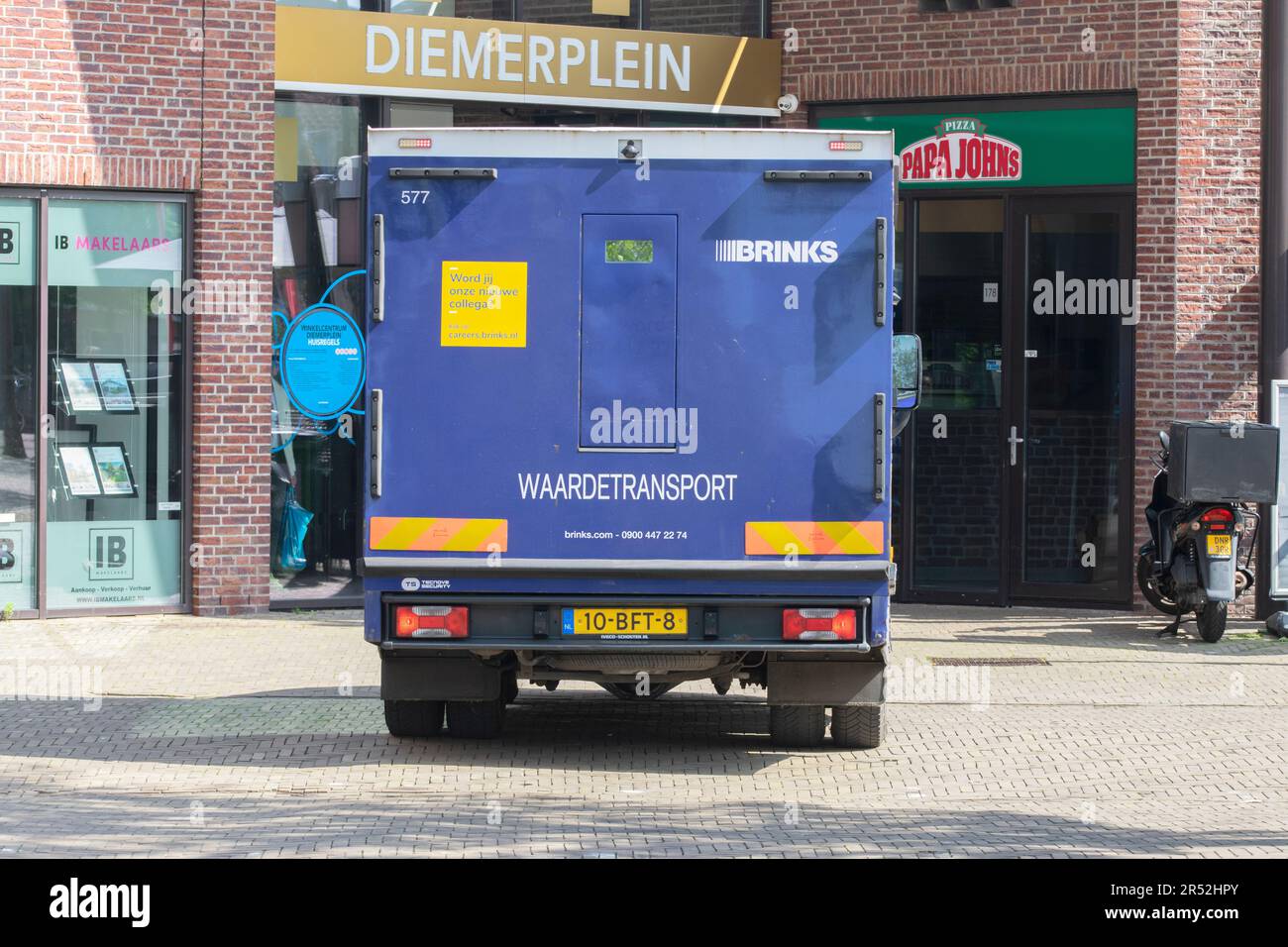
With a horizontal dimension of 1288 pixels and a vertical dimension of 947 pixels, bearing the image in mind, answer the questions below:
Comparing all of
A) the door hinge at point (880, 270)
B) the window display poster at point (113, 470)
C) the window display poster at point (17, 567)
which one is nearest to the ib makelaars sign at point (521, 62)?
the window display poster at point (113, 470)

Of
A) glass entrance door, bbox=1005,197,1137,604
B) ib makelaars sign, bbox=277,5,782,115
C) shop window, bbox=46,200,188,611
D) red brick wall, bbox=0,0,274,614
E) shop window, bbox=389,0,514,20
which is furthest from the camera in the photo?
glass entrance door, bbox=1005,197,1137,604

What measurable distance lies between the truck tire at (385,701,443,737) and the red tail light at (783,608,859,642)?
2.04m

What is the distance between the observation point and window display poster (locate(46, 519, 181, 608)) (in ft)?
46.2

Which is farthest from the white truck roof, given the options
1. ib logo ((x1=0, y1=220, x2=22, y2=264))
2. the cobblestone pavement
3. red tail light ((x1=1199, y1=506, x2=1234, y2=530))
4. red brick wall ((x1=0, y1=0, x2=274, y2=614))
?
ib logo ((x1=0, y1=220, x2=22, y2=264))

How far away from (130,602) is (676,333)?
7.06 meters

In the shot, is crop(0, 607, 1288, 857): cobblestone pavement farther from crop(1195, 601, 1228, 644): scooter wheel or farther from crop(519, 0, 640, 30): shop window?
crop(519, 0, 640, 30): shop window

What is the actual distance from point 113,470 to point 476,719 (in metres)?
5.70

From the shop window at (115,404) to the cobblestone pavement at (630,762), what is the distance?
2.71 feet

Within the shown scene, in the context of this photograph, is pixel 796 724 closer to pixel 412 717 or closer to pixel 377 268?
pixel 412 717

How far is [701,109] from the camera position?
15805 millimetres

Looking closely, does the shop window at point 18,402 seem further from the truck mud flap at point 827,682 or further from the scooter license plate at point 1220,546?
the scooter license plate at point 1220,546

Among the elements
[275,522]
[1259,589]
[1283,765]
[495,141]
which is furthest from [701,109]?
[1283,765]

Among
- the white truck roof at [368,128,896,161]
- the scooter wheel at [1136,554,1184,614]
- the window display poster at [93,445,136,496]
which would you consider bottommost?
the scooter wheel at [1136,554,1184,614]

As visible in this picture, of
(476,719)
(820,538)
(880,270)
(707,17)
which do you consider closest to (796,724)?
(820,538)
